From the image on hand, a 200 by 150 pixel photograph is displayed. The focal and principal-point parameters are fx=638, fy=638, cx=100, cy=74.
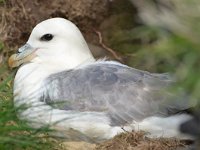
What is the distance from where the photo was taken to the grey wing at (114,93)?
416 centimetres

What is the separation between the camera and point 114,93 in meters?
4.27

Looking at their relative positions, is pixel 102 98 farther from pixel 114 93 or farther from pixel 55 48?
pixel 55 48

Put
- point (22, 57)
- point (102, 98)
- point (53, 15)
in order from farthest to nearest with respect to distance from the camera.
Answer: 1. point (53, 15)
2. point (22, 57)
3. point (102, 98)

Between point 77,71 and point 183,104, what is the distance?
87cm

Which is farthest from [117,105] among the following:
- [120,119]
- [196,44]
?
[196,44]

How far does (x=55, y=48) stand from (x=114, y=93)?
2.62ft

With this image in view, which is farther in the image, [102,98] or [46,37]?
[46,37]

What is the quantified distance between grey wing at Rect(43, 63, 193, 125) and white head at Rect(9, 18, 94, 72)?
1.13ft

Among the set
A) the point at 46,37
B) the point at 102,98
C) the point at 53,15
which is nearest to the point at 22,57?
the point at 46,37

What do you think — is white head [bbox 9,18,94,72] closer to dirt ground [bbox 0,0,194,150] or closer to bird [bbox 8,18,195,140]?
bird [bbox 8,18,195,140]

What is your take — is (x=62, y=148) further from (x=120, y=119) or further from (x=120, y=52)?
(x=120, y=52)

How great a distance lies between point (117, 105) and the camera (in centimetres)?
423

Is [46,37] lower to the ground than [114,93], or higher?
higher

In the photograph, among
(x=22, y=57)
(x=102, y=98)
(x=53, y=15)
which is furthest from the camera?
(x=53, y=15)
